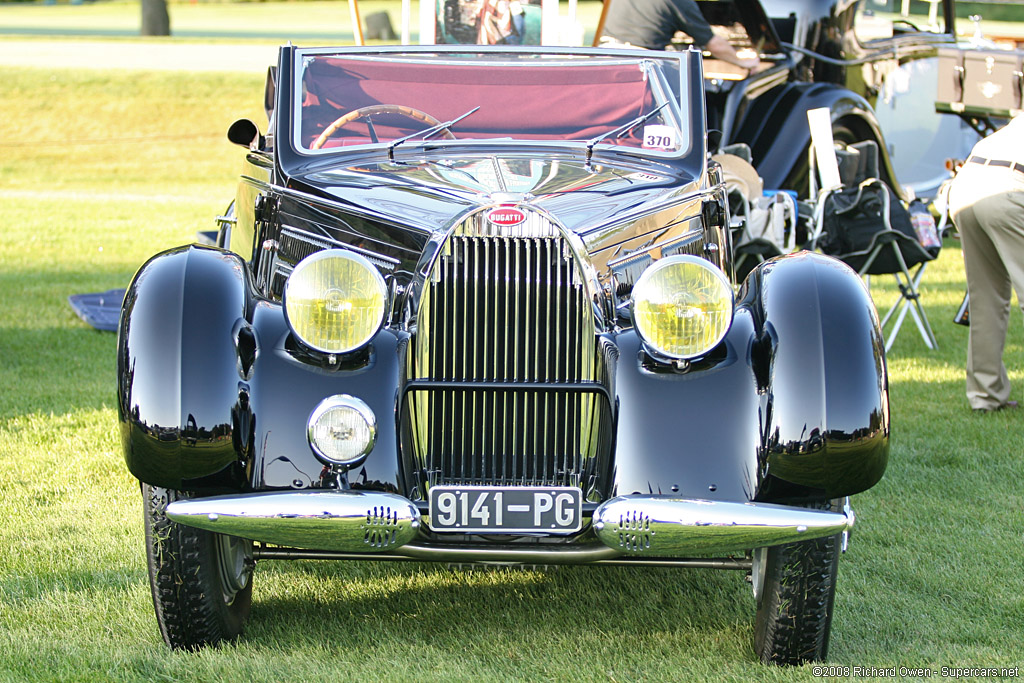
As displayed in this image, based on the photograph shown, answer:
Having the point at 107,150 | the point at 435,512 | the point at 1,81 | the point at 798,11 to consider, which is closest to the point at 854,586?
the point at 435,512

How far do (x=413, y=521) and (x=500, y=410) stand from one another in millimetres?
469

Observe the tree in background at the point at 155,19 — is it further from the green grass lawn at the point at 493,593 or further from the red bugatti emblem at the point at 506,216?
the red bugatti emblem at the point at 506,216

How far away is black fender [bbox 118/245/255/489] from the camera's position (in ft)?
9.61

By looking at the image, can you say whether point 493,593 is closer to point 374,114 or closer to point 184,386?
point 184,386

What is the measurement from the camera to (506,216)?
3.28m

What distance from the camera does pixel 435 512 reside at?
2.96 metres

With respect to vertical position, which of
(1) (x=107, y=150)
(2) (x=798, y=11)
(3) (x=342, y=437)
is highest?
(2) (x=798, y=11)

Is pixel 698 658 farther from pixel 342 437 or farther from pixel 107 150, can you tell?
pixel 107 150

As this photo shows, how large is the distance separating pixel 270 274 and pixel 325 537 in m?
1.42

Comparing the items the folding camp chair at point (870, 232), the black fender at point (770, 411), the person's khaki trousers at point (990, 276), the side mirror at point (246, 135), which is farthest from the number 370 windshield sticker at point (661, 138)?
the folding camp chair at point (870, 232)

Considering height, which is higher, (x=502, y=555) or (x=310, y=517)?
(x=310, y=517)

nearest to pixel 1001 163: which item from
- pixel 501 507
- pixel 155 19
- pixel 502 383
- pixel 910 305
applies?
pixel 910 305

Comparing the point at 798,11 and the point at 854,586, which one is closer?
the point at 854,586

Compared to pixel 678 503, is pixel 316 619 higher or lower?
lower
